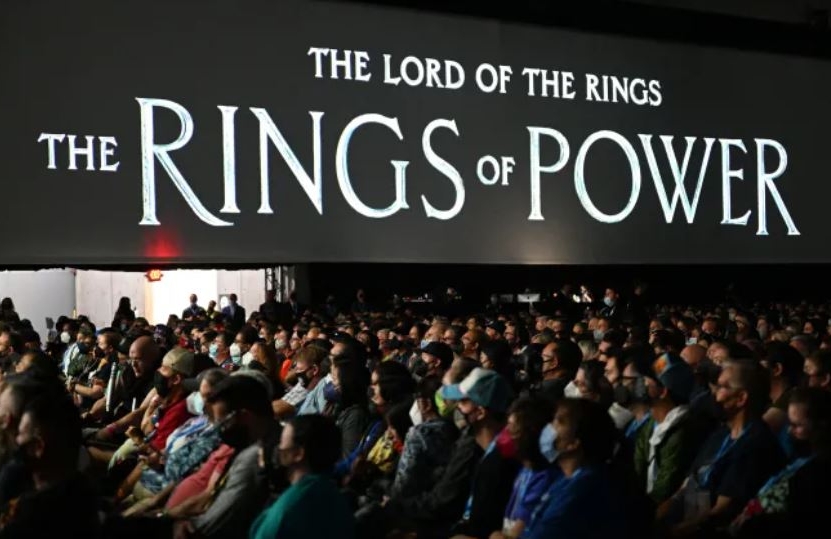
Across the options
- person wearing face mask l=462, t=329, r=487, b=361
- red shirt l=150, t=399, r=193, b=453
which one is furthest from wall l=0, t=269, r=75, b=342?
red shirt l=150, t=399, r=193, b=453

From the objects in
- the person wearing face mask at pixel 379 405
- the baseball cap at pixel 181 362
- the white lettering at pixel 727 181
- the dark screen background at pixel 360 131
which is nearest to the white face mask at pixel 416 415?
the person wearing face mask at pixel 379 405

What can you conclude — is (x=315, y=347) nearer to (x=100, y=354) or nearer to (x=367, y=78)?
(x=100, y=354)

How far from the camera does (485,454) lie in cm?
427

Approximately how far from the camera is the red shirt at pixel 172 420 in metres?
5.85

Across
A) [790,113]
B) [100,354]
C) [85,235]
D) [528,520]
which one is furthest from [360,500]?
[790,113]

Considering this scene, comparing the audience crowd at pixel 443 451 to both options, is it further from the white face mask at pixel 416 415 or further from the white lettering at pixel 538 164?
the white lettering at pixel 538 164

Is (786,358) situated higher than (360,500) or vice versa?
(786,358)

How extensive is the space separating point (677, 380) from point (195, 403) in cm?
231

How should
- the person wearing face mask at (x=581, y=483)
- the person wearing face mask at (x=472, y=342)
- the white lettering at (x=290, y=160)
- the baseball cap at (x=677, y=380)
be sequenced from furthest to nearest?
the white lettering at (x=290, y=160)
the person wearing face mask at (x=472, y=342)
the baseball cap at (x=677, y=380)
the person wearing face mask at (x=581, y=483)

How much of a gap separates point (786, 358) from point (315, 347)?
2705 millimetres

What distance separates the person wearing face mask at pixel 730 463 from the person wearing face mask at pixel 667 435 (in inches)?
2.7

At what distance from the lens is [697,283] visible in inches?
731

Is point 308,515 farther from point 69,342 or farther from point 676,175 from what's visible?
point 676,175

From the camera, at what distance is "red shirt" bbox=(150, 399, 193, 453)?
5.85 meters
